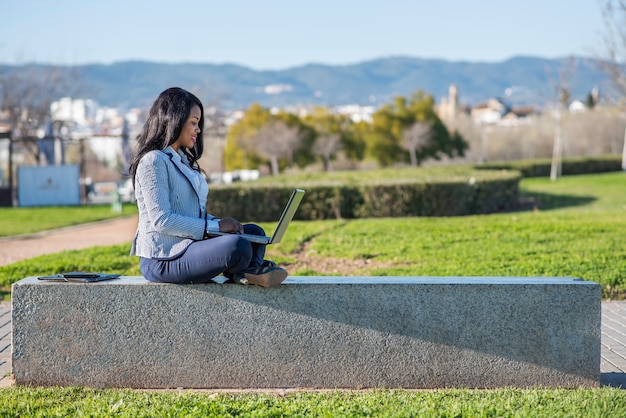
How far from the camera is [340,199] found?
16.3 metres

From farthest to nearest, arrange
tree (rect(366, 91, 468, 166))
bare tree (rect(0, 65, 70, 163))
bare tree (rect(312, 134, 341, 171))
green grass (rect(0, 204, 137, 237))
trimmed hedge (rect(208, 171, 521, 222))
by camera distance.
Result: 1. bare tree (rect(312, 134, 341, 171))
2. tree (rect(366, 91, 468, 166))
3. bare tree (rect(0, 65, 70, 163))
4. green grass (rect(0, 204, 137, 237))
5. trimmed hedge (rect(208, 171, 521, 222))

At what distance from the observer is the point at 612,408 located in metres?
4.01

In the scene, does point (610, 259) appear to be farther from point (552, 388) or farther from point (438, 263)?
point (552, 388)

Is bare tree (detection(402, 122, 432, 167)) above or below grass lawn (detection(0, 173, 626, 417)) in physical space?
above

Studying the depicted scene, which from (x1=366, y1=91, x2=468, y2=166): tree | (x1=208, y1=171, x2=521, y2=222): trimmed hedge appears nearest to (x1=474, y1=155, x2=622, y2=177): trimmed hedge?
(x1=366, y1=91, x2=468, y2=166): tree

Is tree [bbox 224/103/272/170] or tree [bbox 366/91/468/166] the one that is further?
tree [bbox 224/103/272/170]

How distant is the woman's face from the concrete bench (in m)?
0.80

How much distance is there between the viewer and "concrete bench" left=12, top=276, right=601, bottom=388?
14.6 feet

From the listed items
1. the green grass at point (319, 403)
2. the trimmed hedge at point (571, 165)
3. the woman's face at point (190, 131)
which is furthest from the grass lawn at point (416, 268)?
the trimmed hedge at point (571, 165)

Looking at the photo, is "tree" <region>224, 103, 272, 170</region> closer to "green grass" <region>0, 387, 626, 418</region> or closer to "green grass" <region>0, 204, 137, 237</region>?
"green grass" <region>0, 204, 137, 237</region>

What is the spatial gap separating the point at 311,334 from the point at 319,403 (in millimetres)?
447

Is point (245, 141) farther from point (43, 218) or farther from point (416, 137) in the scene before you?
point (43, 218)

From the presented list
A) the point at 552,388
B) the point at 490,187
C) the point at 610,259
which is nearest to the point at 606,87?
the point at 490,187

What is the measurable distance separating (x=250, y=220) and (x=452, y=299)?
39.4ft
